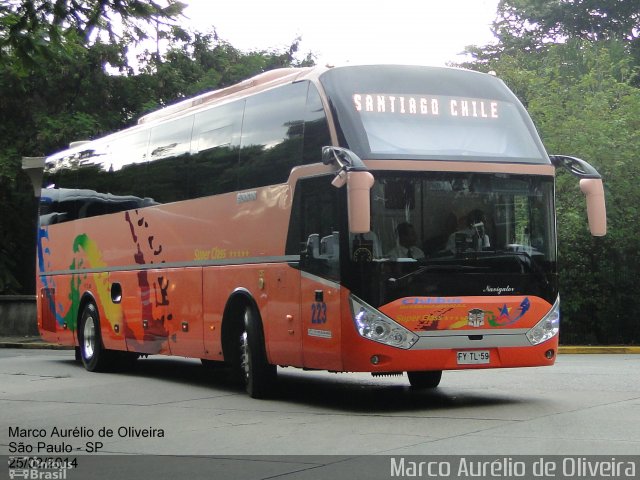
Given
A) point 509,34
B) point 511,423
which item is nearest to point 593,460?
point 511,423

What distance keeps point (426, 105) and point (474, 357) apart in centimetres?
280

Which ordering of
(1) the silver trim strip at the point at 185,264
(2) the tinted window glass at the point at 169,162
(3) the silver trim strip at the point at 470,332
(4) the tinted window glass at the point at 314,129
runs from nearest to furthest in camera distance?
(3) the silver trim strip at the point at 470,332 < (4) the tinted window glass at the point at 314,129 < (1) the silver trim strip at the point at 185,264 < (2) the tinted window glass at the point at 169,162

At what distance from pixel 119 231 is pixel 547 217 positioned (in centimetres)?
802

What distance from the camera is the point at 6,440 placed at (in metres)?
11.0

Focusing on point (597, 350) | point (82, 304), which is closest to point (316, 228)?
point (82, 304)

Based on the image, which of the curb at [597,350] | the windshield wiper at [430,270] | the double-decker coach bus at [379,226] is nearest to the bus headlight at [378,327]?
the double-decker coach bus at [379,226]

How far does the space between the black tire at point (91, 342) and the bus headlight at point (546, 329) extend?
9.04m

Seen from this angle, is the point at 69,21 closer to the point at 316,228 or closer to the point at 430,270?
the point at 316,228

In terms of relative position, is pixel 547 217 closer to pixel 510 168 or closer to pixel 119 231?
pixel 510 168

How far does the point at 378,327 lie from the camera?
40.7 feet

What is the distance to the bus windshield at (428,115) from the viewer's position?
500 inches

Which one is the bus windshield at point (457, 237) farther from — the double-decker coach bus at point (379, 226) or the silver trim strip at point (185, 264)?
the silver trim strip at point (185, 264)

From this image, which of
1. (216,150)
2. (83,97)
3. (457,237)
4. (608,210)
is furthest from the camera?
(83,97)

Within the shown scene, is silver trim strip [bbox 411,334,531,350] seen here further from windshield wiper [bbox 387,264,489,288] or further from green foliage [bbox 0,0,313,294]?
green foliage [bbox 0,0,313,294]
